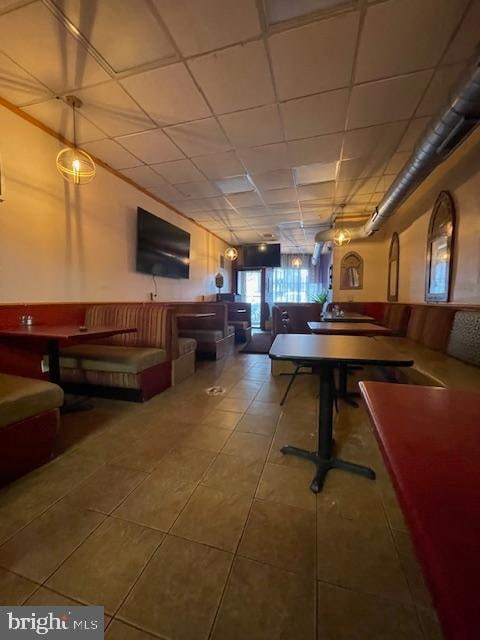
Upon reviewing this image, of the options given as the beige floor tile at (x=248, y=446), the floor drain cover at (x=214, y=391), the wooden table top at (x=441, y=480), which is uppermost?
the wooden table top at (x=441, y=480)

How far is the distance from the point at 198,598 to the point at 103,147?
4.15 metres

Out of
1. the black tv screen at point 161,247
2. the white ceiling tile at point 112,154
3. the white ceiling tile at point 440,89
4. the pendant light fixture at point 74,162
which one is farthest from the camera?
the black tv screen at point 161,247

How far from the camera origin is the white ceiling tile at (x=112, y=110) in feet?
7.80

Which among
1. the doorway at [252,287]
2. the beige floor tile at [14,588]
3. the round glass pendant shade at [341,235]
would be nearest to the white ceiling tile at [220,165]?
the round glass pendant shade at [341,235]

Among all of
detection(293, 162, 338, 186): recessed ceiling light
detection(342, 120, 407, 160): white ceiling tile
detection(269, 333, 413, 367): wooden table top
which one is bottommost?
detection(269, 333, 413, 367): wooden table top

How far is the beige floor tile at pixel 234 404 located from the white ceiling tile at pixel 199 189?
333cm

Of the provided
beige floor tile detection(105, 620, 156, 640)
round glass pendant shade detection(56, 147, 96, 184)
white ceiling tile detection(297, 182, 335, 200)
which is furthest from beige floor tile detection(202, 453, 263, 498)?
white ceiling tile detection(297, 182, 335, 200)

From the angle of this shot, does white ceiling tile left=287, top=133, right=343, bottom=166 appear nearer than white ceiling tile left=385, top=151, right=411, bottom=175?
Yes

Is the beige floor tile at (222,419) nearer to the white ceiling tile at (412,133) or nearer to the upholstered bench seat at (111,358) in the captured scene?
the upholstered bench seat at (111,358)

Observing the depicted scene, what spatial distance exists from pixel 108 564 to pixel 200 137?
3.65 metres

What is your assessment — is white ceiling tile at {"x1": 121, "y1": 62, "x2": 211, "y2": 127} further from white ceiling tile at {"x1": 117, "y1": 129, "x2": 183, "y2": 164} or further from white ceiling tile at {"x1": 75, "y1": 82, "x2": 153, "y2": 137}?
white ceiling tile at {"x1": 117, "y1": 129, "x2": 183, "y2": 164}

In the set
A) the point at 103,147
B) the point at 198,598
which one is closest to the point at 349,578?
the point at 198,598

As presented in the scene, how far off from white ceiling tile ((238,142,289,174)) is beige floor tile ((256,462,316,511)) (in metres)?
3.38

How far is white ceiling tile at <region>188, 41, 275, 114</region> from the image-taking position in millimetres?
2006
